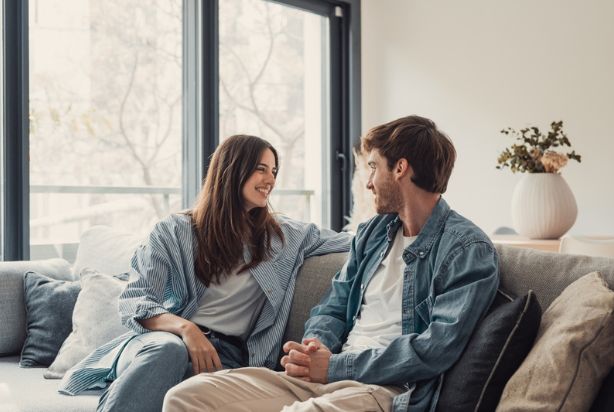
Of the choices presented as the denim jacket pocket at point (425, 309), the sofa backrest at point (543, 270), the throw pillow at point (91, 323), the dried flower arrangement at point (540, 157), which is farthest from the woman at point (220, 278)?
the dried flower arrangement at point (540, 157)

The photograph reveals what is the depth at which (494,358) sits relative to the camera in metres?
1.82

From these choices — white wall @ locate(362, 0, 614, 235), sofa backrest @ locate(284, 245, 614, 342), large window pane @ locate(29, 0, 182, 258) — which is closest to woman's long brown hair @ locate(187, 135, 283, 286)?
sofa backrest @ locate(284, 245, 614, 342)

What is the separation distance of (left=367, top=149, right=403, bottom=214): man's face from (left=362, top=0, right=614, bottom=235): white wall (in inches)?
92.7

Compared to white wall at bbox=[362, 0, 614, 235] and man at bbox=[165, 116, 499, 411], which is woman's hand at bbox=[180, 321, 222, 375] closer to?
man at bbox=[165, 116, 499, 411]

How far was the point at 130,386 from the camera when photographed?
2.16m

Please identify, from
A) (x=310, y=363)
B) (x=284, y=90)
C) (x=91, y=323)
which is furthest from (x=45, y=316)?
(x=284, y=90)

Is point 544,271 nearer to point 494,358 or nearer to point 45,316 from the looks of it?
point 494,358

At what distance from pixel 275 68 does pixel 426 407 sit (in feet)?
11.2

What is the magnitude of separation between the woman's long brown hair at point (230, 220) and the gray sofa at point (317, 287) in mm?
193

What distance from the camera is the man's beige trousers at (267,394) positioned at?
1899 millimetres

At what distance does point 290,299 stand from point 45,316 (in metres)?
1.03

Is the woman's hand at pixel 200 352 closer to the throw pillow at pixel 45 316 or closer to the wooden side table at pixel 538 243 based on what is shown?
the throw pillow at pixel 45 316

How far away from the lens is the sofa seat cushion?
239 cm

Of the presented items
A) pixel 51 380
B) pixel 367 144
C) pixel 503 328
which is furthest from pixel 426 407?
pixel 51 380
